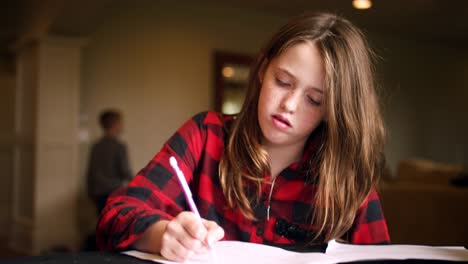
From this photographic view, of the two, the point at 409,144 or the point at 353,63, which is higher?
the point at 353,63

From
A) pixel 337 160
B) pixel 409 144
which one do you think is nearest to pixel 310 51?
pixel 337 160

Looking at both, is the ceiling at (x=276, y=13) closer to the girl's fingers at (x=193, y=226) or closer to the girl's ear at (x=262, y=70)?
the girl's ear at (x=262, y=70)

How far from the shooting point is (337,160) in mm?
1021

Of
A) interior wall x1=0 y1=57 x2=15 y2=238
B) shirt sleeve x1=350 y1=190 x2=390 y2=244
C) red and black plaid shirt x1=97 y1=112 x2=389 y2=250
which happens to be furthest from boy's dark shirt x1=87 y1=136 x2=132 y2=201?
shirt sleeve x1=350 y1=190 x2=390 y2=244

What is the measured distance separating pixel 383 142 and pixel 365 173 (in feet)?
0.36

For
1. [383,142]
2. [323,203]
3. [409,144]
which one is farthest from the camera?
[409,144]

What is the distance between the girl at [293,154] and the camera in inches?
37.6

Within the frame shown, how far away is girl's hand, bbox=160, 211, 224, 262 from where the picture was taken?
0.71 m

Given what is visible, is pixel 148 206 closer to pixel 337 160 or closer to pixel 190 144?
pixel 190 144

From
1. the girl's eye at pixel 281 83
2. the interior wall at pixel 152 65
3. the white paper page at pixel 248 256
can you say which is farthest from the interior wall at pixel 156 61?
the white paper page at pixel 248 256

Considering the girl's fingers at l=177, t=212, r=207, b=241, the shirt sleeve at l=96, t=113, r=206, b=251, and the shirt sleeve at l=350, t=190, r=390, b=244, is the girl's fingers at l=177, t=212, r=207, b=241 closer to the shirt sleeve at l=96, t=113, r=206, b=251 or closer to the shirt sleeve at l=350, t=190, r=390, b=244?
the shirt sleeve at l=96, t=113, r=206, b=251

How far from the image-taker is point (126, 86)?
5500 mm

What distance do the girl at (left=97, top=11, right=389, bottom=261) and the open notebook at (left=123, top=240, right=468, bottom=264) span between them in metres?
0.14

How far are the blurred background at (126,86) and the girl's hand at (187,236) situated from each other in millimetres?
2899
